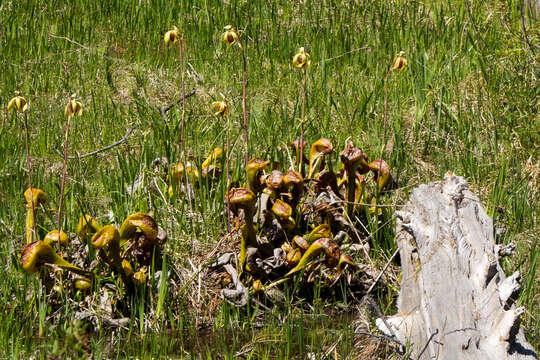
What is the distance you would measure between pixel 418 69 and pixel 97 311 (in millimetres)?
2505

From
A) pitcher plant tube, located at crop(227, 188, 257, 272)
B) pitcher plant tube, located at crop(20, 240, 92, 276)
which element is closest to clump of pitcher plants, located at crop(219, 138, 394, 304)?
pitcher plant tube, located at crop(227, 188, 257, 272)

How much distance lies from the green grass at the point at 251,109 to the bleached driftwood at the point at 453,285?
25 cm

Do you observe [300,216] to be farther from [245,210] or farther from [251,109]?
[251,109]

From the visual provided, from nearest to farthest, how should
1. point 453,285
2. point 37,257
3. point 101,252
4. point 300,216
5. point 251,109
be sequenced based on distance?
point 453,285 → point 37,257 → point 101,252 → point 300,216 → point 251,109

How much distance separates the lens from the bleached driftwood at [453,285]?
201cm

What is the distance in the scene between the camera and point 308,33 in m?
4.90

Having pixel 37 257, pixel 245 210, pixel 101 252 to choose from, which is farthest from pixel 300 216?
pixel 37 257

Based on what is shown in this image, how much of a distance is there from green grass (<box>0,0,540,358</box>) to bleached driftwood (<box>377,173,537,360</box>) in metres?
0.25

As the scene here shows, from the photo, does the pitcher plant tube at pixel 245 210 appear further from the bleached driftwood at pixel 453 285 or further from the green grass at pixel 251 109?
the bleached driftwood at pixel 453 285

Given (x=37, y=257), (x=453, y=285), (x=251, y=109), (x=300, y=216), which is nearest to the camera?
(x=453, y=285)

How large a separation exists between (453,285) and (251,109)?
6.68 ft

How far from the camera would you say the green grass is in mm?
2600

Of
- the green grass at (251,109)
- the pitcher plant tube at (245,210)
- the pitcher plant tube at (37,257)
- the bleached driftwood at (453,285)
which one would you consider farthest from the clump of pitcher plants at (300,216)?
the pitcher plant tube at (37,257)

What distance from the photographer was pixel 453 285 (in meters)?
2.17
